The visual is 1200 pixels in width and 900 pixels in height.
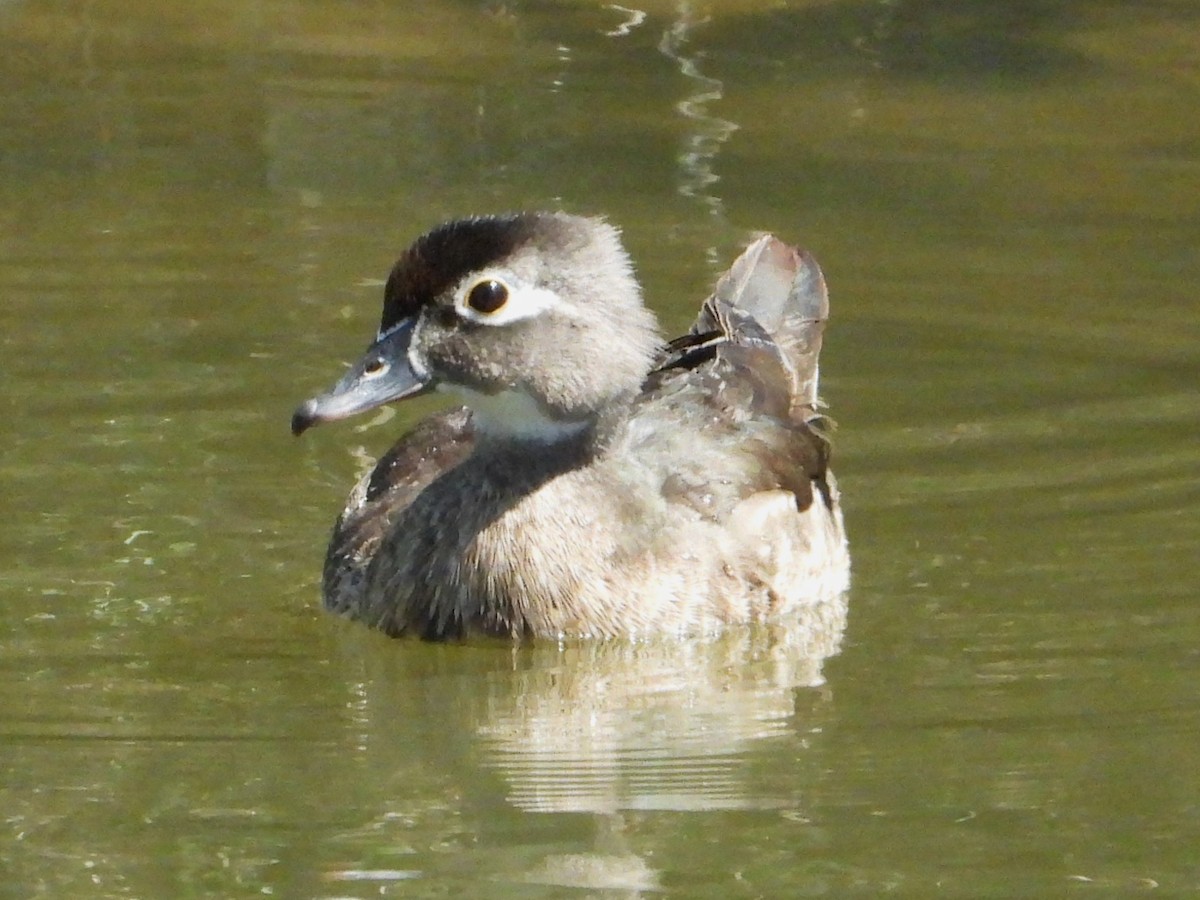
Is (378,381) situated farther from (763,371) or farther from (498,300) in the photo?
(763,371)

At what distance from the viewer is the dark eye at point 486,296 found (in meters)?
9.14

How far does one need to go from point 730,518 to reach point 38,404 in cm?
336

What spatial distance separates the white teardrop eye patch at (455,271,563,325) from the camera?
9.13 m

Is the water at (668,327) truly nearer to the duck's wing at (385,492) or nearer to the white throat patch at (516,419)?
the duck's wing at (385,492)

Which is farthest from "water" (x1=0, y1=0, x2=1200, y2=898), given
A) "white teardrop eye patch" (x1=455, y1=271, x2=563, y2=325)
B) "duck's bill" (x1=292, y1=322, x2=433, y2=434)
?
"white teardrop eye patch" (x1=455, y1=271, x2=563, y2=325)

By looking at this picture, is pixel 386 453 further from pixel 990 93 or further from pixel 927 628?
pixel 990 93

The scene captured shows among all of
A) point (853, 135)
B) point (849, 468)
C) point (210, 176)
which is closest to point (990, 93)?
point (853, 135)

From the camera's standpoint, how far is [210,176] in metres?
15.2

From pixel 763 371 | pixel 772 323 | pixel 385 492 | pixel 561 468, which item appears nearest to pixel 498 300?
pixel 561 468

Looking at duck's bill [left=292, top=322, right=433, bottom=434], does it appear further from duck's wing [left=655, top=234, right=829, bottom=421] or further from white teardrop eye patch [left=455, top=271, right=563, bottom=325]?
duck's wing [left=655, top=234, right=829, bottom=421]

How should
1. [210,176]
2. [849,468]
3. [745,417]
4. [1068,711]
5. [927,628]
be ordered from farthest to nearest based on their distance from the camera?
[210,176]
[849,468]
[745,417]
[927,628]
[1068,711]

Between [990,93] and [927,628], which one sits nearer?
[927,628]

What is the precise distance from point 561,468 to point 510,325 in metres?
0.67

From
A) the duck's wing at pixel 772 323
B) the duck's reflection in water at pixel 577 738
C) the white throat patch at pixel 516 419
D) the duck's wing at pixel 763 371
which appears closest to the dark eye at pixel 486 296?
the white throat patch at pixel 516 419
